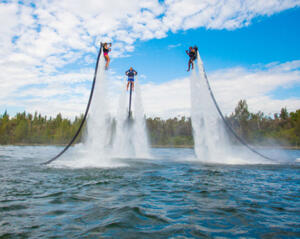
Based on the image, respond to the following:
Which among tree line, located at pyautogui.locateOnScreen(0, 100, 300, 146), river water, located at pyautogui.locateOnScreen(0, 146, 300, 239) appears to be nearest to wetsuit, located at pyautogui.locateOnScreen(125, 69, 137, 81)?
river water, located at pyautogui.locateOnScreen(0, 146, 300, 239)

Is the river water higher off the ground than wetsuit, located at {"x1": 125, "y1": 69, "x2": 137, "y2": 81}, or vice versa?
wetsuit, located at {"x1": 125, "y1": 69, "x2": 137, "y2": 81}

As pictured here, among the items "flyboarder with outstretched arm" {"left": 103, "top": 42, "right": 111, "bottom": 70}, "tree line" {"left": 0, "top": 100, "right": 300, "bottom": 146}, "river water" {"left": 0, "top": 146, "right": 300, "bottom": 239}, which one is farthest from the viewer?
Answer: "tree line" {"left": 0, "top": 100, "right": 300, "bottom": 146}

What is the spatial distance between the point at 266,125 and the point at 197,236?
466 feet

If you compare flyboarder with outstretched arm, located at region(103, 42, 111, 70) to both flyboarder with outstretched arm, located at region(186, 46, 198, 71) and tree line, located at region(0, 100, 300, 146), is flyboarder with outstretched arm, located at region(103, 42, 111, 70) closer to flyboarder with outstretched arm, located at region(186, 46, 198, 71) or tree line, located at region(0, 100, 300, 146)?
flyboarder with outstretched arm, located at region(186, 46, 198, 71)

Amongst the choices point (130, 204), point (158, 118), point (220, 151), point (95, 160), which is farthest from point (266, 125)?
point (130, 204)

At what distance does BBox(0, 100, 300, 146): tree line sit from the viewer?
341 feet

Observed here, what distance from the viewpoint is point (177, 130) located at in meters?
151

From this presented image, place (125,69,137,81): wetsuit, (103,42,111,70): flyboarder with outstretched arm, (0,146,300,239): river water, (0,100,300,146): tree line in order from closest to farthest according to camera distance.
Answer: (0,146,300,239): river water < (103,42,111,70): flyboarder with outstretched arm < (125,69,137,81): wetsuit < (0,100,300,146): tree line

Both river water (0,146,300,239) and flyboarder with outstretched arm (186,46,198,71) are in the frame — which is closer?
river water (0,146,300,239)

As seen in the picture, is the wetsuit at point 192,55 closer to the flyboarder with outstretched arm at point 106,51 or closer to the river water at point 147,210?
the flyboarder with outstretched arm at point 106,51

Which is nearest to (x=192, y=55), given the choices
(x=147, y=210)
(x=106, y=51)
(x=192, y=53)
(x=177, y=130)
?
(x=192, y=53)

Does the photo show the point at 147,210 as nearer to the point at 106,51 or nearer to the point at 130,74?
the point at 106,51

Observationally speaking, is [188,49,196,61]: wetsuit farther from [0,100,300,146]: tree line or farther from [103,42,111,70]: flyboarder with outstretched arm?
[0,100,300,146]: tree line

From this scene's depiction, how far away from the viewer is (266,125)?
131 meters
